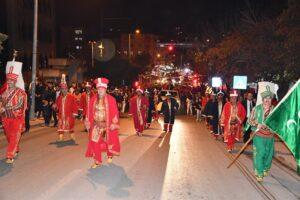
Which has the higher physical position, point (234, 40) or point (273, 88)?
point (234, 40)

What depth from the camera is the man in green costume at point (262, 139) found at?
367 inches

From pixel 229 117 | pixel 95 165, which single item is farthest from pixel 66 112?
pixel 229 117

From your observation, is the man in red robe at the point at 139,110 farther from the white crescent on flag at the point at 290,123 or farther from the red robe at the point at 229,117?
the white crescent on flag at the point at 290,123

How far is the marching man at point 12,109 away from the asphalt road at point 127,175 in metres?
0.58

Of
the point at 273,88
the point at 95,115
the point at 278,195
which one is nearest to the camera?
the point at 278,195

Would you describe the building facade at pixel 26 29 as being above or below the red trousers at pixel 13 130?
above

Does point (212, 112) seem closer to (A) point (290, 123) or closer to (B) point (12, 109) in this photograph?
(B) point (12, 109)

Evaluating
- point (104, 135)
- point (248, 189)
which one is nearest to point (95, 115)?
point (104, 135)

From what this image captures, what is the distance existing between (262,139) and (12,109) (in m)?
5.64

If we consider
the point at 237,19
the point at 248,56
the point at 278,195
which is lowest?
the point at 278,195

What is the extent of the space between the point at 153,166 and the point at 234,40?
18141 mm

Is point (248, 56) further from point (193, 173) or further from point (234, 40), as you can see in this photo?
point (193, 173)

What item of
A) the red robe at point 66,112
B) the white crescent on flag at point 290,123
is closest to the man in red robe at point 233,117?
the red robe at point 66,112

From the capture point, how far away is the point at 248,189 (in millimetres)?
8562
